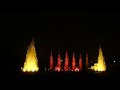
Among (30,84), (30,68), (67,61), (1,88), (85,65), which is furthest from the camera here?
(67,61)

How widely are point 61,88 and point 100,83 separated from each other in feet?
8.60

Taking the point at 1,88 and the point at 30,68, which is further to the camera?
the point at 30,68

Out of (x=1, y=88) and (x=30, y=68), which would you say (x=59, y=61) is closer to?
(x=30, y=68)

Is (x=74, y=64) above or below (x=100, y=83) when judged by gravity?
above

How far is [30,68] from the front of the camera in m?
35.8

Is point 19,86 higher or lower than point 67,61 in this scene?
lower

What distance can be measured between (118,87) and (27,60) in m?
24.9

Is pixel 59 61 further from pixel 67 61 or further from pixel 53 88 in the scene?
pixel 53 88

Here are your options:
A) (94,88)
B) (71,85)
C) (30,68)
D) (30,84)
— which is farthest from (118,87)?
(30,68)

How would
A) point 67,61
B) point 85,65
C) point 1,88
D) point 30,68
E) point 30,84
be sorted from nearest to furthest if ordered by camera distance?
point 1,88
point 30,84
point 30,68
point 85,65
point 67,61

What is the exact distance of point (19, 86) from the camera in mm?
12875

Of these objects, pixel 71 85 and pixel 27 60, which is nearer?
pixel 71 85

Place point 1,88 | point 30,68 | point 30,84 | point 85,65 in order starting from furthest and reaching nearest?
point 85,65
point 30,68
point 30,84
point 1,88


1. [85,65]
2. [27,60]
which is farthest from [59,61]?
[27,60]
